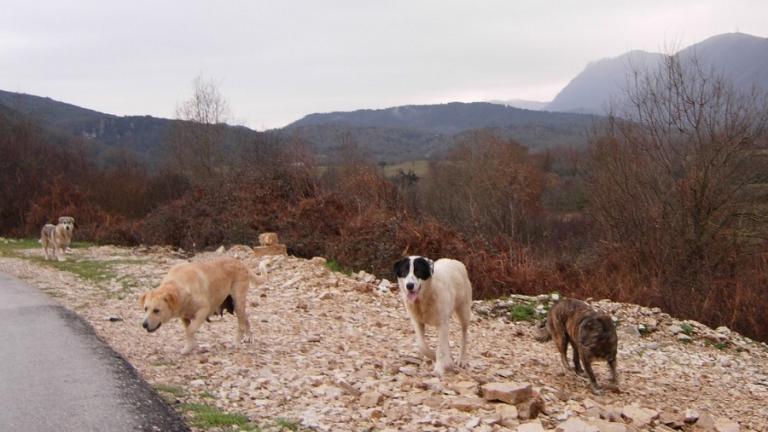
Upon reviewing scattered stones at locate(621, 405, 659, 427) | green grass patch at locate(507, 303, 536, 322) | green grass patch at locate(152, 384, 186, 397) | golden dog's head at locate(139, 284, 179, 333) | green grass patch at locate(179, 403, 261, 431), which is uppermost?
golden dog's head at locate(139, 284, 179, 333)

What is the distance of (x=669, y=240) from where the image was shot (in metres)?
20.0

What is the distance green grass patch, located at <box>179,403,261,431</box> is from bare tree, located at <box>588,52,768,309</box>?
47.9ft

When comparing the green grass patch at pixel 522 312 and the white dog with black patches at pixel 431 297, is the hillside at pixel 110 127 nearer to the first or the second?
the green grass patch at pixel 522 312

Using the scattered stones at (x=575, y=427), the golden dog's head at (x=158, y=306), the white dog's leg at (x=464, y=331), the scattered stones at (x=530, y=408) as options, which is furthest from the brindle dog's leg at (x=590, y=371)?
the golden dog's head at (x=158, y=306)

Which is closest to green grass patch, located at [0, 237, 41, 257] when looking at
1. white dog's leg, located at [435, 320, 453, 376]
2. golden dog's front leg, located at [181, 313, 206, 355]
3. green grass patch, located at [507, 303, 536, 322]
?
green grass patch, located at [507, 303, 536, 322]

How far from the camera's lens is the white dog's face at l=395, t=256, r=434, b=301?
754 cm

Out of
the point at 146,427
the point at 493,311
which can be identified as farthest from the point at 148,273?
the point at 146,427

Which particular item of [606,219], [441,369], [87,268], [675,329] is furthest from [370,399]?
[606,219]

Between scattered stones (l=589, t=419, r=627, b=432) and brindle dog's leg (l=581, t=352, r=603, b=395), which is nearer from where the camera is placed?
scattered stones (l=589, t=419, r=627, b=432)

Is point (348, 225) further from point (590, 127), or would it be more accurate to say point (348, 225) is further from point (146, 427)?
point (146, 427)

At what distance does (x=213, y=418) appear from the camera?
5.88m

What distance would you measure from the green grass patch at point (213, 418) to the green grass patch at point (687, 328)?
33.8 feet

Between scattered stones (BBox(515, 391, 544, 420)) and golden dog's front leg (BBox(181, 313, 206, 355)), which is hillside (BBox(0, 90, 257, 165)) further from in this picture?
scattered stones (BBox(515, 391, 544, 420))

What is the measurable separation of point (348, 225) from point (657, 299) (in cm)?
840
